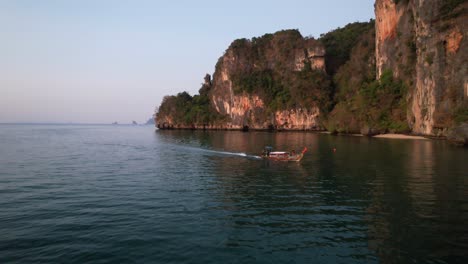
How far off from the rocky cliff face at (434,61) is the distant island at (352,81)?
15 centimetres

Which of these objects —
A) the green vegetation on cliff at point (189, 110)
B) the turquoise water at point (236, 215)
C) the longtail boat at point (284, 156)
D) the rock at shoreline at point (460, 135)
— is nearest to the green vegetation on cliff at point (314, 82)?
the green vegetation on cliff at point (189, 110)

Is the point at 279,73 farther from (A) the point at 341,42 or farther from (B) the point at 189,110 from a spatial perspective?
(B) the point at 189,110

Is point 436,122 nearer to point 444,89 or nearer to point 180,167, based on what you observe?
point 444,89

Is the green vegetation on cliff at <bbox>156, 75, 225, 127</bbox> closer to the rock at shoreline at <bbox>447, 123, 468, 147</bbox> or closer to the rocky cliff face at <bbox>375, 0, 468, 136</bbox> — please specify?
the rocky cliff face at <bbox>375, 0, 468, 136</bbox>

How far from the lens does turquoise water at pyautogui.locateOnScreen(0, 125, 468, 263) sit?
1009cm

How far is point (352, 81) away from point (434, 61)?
41067 millimetres

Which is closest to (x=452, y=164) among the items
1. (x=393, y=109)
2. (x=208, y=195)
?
(x=208, y=195)

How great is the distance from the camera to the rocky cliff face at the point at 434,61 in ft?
161

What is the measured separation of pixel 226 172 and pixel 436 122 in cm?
4275

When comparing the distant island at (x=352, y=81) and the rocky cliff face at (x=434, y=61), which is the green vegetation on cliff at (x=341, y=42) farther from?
the rocky cliff face at (x=434, y=61)

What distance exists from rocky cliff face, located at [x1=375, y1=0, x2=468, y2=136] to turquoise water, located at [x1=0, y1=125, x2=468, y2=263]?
2973 centimetres

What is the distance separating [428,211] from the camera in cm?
1430

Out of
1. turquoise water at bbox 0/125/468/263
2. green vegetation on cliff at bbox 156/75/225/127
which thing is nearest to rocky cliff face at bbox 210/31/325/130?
green vegetation on cliff at bbox 156/75/225/127

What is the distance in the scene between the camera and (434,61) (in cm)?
5369
